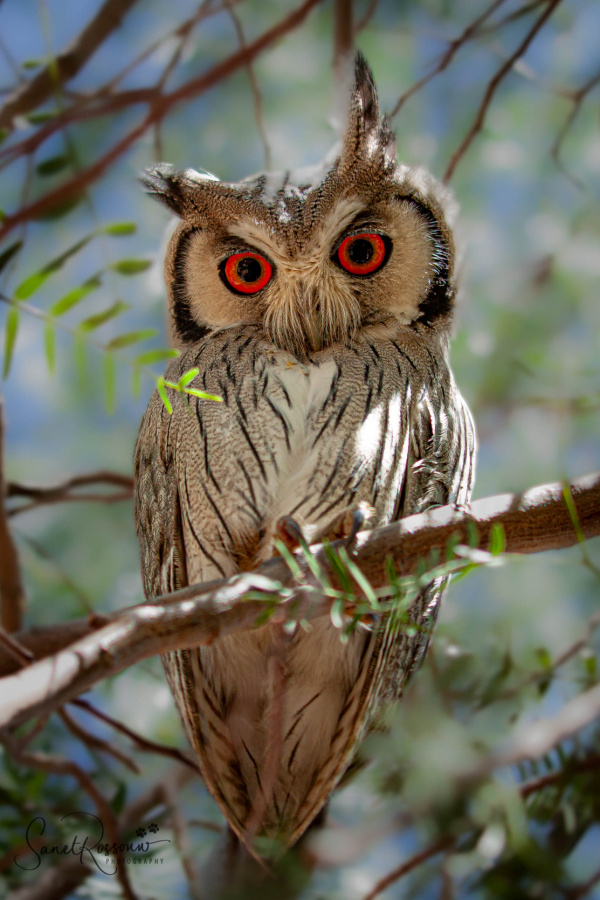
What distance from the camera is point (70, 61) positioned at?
83.4 inches

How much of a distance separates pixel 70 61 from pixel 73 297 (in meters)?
1.53

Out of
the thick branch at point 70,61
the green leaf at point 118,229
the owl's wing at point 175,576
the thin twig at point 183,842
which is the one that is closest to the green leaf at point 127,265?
the green leaf at point 118,229

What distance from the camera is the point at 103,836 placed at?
1.85 metres

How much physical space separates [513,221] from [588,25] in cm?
63

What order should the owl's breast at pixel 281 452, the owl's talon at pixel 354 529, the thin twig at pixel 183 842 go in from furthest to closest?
the thin twig at pixel 183 842 → the owl's breast at pixel 281 452 → the owl's talon at pixel 354 529

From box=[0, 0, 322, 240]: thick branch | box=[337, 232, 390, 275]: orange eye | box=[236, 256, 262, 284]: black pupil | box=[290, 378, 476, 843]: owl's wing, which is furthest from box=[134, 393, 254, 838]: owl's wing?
box=[0, 0, 322, 240]: thick branch

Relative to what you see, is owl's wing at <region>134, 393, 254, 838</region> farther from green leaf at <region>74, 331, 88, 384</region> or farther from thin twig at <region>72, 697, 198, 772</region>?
green leaf at <region>74, 331, 88, 384</region>

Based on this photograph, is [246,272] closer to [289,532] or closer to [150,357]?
[289,532]

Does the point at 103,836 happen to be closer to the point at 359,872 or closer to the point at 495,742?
the point at 359,872

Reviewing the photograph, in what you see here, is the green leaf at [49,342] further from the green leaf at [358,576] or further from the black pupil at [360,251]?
the black pupil at [360,251]

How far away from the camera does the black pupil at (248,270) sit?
1.58 metres

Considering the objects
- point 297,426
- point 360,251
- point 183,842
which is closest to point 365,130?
point 360,251

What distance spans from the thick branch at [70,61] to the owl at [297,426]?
25.2 inches

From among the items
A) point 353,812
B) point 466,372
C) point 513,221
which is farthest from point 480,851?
point 513,221
